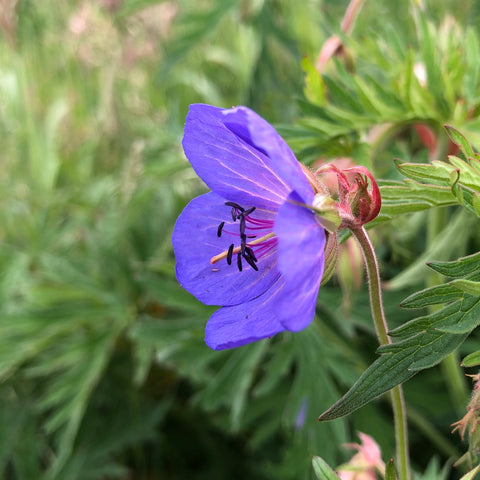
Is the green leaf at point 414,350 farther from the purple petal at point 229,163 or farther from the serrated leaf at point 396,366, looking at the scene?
the purple petal at point 229,163

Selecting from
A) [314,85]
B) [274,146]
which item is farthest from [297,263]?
[314,85]

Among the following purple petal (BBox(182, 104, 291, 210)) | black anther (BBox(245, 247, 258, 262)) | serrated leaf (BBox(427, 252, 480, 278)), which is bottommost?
serrated leaf (BBox(427, 252, 480, 278))

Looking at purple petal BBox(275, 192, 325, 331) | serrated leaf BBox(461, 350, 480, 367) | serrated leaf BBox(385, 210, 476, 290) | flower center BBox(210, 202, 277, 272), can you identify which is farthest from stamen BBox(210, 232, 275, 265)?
serrated leaf BBox(385, 210, 476, 290)

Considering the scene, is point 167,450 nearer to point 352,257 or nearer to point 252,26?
point 352,257

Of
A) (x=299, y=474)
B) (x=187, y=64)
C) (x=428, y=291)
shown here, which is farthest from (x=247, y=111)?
(x=187, y=64)

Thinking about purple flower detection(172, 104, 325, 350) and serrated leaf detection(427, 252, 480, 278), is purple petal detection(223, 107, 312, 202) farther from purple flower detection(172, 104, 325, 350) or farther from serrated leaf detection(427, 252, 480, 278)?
serrated leaf detection(427, 252, 480, 278)

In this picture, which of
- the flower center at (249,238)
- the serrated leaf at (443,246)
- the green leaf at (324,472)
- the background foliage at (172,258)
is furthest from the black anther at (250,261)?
the serrated leaf at (443,246)

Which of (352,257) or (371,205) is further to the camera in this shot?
(352,257)
